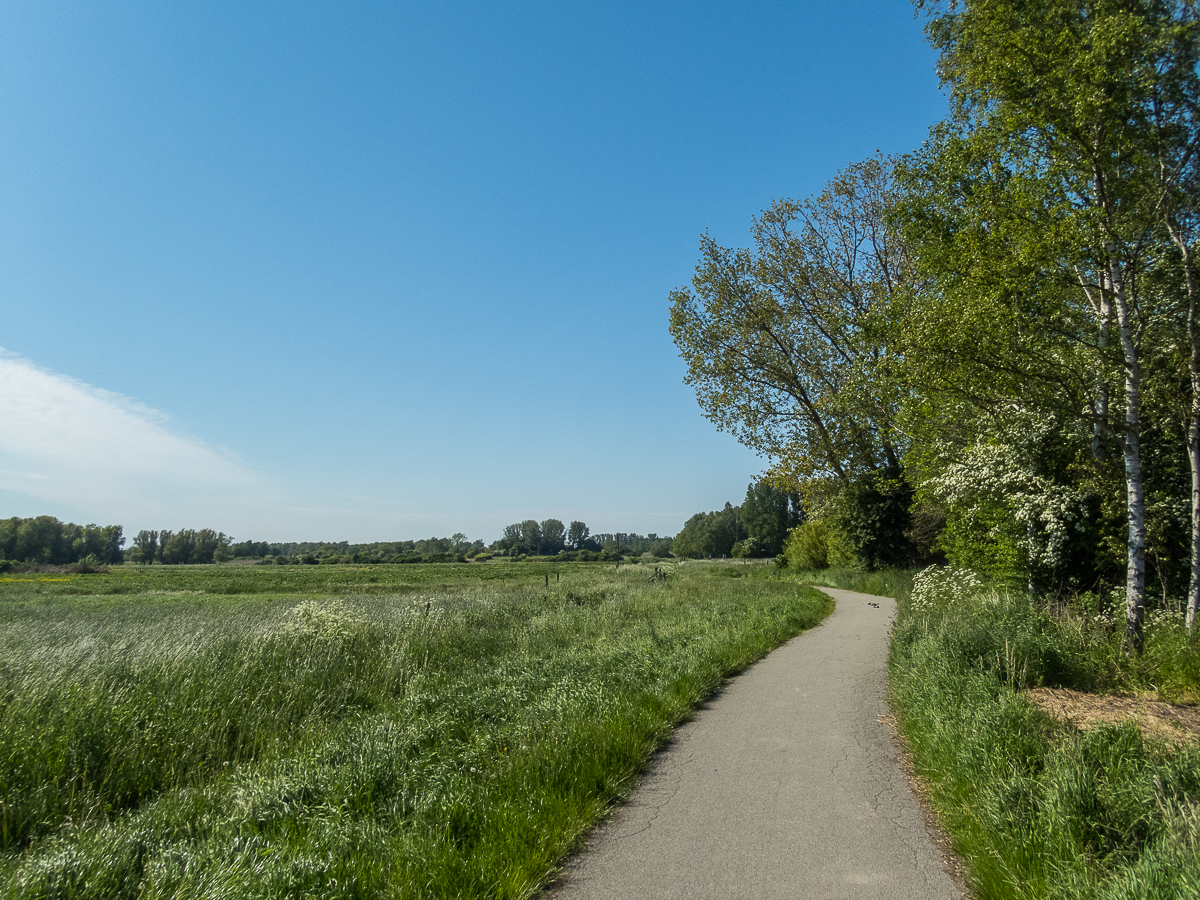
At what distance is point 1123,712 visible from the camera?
20.1ft

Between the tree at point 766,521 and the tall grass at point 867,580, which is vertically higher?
the tree at point 766,521

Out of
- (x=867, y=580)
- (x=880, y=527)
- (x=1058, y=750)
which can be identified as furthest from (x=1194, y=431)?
(x=880, y=527)

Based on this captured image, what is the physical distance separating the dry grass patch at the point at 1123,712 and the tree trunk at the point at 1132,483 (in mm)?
1454

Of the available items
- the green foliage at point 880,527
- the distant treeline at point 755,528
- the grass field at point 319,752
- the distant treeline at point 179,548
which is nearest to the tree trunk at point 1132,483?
the grass field at point 319,752

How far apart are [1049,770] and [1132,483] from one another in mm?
6070

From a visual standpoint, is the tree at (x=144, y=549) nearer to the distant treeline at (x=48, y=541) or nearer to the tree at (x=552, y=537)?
the distant treeline at (x=48, y=541)

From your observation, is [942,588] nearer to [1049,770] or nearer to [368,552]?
[1049,770]

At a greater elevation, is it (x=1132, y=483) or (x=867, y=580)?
(x=1132, y=483)

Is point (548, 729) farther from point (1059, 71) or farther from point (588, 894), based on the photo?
point (1059, 71)

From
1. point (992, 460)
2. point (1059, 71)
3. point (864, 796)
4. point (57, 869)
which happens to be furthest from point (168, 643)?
point (1059, 71)

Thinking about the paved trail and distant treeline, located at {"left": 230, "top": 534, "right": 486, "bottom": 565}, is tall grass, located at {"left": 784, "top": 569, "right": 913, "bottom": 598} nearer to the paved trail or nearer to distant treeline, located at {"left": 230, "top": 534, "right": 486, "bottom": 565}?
the paved trail

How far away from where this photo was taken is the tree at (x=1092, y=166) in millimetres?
8109

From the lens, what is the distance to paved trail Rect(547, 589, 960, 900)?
143 inches

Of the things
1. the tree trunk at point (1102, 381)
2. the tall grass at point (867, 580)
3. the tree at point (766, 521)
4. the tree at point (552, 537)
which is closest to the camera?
the tree trunk at point (1102, 381)
